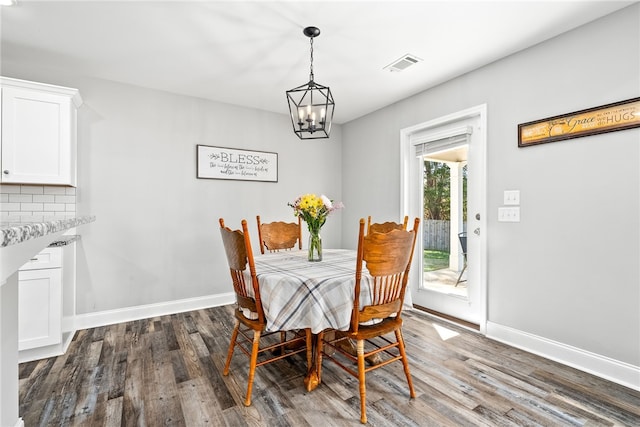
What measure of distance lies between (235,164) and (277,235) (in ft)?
4.54

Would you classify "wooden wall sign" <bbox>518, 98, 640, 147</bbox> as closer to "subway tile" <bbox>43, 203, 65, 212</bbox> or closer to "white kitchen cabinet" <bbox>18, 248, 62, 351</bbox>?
"white kitchen cabinet" <bbox>18, 248, 62, 351</bbox>

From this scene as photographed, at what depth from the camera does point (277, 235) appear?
10.1 feet

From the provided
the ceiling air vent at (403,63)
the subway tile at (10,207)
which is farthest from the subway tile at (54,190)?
the ceiling air vent at (403,63)

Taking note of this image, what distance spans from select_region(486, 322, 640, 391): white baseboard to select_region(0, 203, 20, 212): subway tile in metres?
4.40

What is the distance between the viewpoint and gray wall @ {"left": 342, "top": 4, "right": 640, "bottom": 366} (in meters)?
2.10

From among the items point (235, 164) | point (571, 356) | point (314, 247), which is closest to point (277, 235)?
point (314, 247)

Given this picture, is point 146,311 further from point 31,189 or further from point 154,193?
Result: point 31,189

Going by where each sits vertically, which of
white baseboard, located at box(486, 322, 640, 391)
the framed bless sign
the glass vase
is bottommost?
white baseboard, located at box(486, 322, 640, 391)

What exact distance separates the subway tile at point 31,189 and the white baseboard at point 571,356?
434 cm

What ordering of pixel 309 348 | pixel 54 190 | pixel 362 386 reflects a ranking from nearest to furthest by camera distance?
1. pixel 362 386
2. pixel 309 348
3. pixel 54 190

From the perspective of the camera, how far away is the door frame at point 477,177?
115 inches

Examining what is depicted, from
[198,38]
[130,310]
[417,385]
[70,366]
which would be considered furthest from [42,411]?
[198,38]

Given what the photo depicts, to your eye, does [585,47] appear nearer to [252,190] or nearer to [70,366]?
[252,190]

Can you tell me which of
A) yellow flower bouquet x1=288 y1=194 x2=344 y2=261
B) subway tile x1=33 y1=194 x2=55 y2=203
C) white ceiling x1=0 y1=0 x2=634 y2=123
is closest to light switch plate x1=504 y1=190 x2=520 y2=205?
white ceiling x1=0 y1=0 x2=634 y2=123
